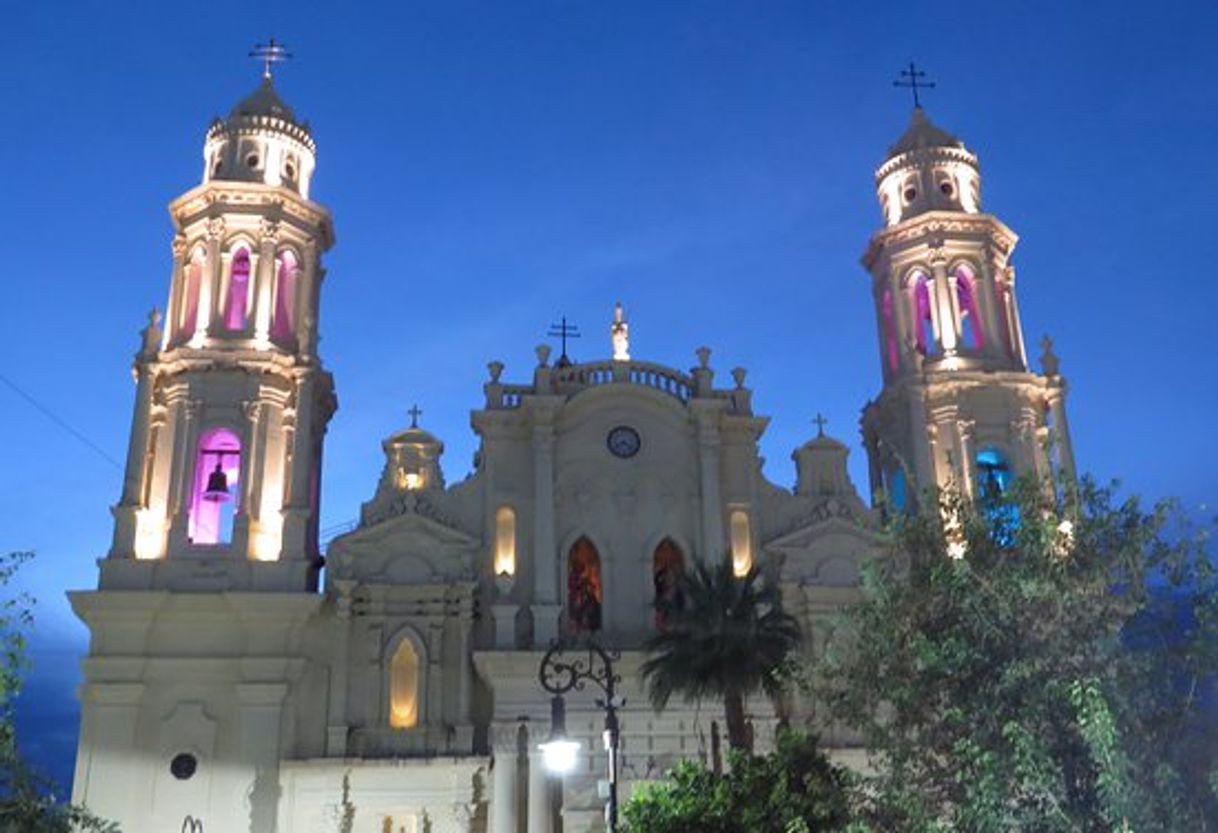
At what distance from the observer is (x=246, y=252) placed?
135ft

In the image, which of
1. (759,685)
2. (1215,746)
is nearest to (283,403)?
(759,685)

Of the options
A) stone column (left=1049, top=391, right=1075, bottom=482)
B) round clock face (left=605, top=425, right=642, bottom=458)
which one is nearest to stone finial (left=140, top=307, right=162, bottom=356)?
round clock face (left=605, top=425, right=642, bottom=458)

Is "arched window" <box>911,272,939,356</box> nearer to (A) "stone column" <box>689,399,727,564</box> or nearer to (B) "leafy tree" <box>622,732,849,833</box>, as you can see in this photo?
(A) "stone column" <box>689,399,727,564</box>

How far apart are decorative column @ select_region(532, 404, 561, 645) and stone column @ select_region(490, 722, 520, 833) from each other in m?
2.75

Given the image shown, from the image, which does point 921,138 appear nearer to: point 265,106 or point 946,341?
point 946,341

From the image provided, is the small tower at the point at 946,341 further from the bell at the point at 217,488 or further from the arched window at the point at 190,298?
the arched window at the point at 190,298

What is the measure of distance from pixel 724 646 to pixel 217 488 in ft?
55.2

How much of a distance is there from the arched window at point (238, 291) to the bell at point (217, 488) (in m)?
4.79

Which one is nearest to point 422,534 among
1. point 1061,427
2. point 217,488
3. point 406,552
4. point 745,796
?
Result: point 406,552

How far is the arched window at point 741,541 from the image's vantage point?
38.5 metres

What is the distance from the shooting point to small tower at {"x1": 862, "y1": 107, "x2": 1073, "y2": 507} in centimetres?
4088

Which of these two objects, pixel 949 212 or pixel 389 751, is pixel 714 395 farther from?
pixel 389 751

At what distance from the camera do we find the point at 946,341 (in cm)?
4241

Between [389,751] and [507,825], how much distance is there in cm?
394
